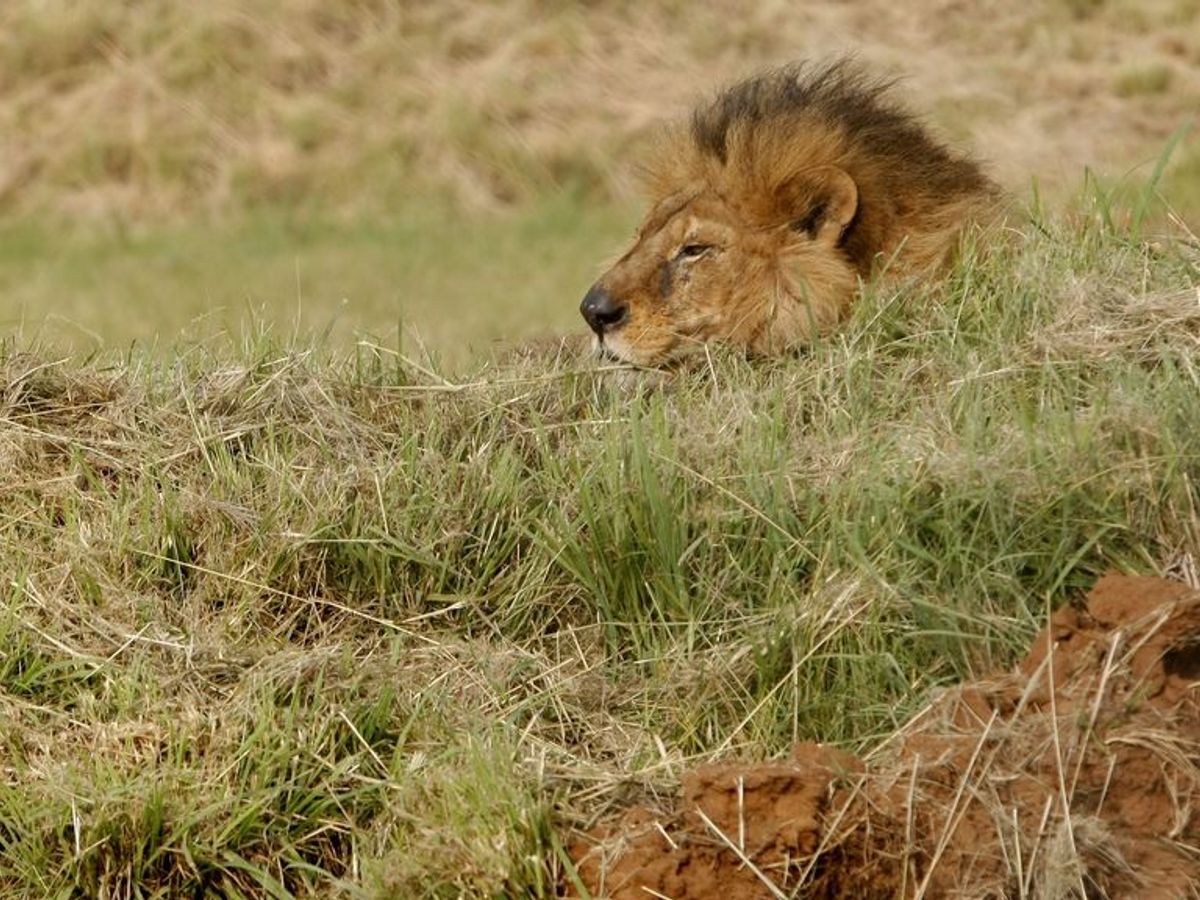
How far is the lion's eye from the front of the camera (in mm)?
4871

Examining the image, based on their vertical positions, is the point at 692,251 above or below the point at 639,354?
above

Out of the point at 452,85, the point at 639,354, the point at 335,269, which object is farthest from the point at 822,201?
the point at 452,85

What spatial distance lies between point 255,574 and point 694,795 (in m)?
1.04

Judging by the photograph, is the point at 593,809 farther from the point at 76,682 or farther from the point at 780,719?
the point at 76,682

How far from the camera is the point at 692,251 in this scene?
4.88 m

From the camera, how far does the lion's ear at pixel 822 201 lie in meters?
4.80

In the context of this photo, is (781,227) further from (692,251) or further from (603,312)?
(603,312)

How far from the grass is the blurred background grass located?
7.95 metres

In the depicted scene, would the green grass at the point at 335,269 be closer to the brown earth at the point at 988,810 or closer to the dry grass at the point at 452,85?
the dry grass at the point at 452,85

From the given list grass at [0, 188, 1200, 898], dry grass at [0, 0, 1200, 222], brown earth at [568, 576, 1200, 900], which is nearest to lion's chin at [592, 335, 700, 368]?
grass at [0, 188, 1200, 898]

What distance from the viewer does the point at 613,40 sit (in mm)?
16719

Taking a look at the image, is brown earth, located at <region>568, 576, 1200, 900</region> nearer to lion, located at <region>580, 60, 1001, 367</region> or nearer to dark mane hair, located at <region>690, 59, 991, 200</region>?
lion, located at <region>580, 60, 1001, 367</region>

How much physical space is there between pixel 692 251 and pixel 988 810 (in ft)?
6.02

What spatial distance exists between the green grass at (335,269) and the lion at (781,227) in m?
3.93
